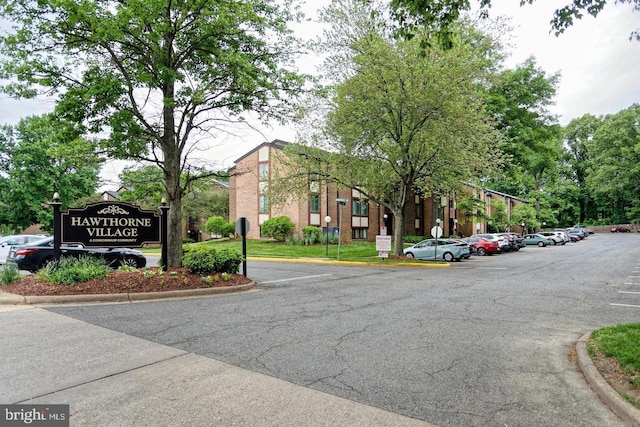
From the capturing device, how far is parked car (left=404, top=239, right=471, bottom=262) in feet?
76.9

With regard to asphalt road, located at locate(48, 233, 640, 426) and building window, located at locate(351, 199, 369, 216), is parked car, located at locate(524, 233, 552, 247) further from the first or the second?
asphalt road, located at locate(48, 233, 640, 426)

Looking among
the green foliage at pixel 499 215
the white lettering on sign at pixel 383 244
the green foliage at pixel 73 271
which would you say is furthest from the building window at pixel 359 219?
the green foliage at pixel 73 271

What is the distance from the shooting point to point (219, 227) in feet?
127

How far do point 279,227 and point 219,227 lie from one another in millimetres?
8854

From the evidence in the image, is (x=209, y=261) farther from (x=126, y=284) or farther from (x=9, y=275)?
(x=9, y=275)

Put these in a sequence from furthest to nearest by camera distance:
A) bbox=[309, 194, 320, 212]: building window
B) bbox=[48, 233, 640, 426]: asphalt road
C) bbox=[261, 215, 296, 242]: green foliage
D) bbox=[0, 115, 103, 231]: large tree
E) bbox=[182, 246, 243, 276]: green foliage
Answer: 1. bbox=[0, 115, 103, 231]: large tree
2. bbox=[309, 194, 320, 212]: building window
3. bbox=[261, 215, 296, 242]: green foliage
4. bbox=[182, 246, 243, 276]: green foliage
5. bbox=[48, 233, 640, 426]: asphalt road

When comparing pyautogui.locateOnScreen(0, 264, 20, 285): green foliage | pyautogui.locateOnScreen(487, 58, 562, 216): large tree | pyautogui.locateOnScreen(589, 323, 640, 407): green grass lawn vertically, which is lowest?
pyautogui.locateOnScreen(589, 323, 640, 407): green grass lawn

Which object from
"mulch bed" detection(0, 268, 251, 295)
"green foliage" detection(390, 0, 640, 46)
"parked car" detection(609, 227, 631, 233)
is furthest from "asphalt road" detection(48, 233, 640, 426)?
"parked car" detection(609, 227, 631, 233)

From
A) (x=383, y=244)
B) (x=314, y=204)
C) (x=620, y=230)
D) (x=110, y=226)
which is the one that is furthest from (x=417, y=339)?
(x=620, y=230)

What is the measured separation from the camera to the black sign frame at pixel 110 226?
10.2 metres

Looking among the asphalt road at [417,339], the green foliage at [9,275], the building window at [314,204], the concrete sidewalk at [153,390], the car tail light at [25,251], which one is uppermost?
the building window at [314,204]

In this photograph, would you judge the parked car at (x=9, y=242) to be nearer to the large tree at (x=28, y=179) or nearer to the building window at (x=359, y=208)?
the large tree at (x=28, y=179)

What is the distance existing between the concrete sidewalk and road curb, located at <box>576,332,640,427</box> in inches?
70.8

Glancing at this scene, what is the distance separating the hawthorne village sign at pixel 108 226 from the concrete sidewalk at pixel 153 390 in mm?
5005
